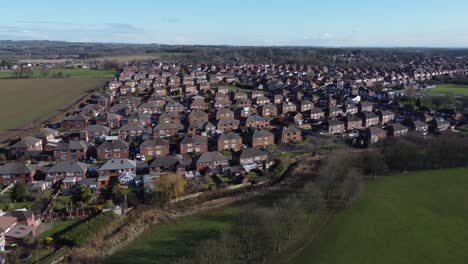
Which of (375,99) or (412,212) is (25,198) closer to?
(412,212)

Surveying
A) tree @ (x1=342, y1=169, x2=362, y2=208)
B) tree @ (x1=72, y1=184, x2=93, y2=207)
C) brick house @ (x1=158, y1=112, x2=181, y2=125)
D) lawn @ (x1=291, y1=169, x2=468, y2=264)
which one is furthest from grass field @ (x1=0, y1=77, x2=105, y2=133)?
lawn @ (x1=291, y1=169, x2=468, y2=264)

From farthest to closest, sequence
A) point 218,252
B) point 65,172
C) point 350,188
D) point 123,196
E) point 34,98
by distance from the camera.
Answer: point 34,98, point 65,172, point 123,196, point 350,188, point 218,252

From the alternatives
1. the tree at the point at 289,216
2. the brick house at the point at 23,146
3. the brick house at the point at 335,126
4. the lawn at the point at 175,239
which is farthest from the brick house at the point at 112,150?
the brick house at the point at 335,126

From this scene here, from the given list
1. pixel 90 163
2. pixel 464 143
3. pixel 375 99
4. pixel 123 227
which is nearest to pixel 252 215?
pixel 123 227

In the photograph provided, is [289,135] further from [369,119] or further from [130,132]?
[130,132]

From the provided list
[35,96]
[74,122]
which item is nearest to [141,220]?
[74,122]

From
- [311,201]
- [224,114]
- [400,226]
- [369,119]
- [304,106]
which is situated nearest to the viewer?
[400,226]
